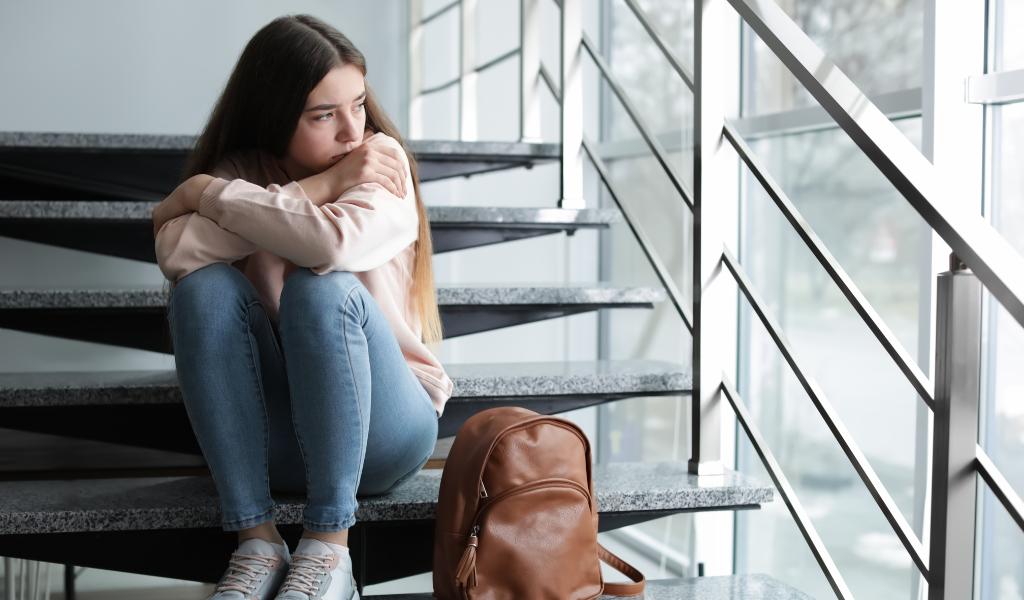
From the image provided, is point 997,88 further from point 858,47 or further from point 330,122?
point 330,122

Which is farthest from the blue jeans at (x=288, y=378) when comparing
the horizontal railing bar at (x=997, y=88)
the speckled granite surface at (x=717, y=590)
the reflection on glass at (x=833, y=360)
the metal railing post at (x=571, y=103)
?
the reflection on glass at (x=833, y=360)

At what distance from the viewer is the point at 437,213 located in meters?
1.65

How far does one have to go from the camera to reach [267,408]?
1.10 meters

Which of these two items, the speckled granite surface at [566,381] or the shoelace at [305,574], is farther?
the speckled granite surface at [566,381]

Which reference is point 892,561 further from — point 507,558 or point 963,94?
point 507,558

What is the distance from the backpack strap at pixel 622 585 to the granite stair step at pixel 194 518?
7 centimetres

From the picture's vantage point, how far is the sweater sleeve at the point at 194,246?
104 centimetres

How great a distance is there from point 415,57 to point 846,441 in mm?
2229

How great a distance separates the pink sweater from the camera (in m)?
1.03

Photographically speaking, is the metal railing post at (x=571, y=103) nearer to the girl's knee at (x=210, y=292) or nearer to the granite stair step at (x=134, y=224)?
the granite stair step at (x=134, y=224)

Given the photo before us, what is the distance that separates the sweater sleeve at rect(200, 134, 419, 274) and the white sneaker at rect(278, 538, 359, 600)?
33 centimetres

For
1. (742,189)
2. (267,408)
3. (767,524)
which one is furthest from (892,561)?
(267,408)

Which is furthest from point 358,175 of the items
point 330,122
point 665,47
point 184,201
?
point 665,47

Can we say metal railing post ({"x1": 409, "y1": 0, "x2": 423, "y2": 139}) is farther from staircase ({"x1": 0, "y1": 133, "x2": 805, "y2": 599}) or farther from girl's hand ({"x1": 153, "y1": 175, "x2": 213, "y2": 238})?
girl's hand ({"x1": 153, "y1": 175, "x2": 213, "y2": 238})
